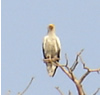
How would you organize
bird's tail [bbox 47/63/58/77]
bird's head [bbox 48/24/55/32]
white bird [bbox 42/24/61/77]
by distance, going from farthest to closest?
bird's head [bbox 48/24/55/32] < white bird [bbox 42/24/61/77] < bird's tail [bbox 47/63/58/77]

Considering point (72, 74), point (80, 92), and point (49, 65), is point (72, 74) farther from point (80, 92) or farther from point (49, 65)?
point (49, 65)

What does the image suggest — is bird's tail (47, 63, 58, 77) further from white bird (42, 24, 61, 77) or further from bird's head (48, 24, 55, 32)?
bird's head (48, 24, 55, 32)

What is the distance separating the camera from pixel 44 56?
1196cm

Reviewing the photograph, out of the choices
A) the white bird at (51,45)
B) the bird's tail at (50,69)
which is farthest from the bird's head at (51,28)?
the bird's tail at (50,69)

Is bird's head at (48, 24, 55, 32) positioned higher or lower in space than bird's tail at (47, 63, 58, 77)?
higher

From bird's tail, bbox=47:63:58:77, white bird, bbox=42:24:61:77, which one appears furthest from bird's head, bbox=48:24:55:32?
bird's tail, bbox=47:63:58:77

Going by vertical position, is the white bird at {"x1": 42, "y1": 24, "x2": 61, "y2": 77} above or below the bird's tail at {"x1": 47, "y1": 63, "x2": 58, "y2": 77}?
above

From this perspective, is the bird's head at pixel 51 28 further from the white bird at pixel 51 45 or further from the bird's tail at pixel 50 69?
the bird's tail at pixel 50 69

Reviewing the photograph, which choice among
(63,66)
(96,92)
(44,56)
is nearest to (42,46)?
(44,56)

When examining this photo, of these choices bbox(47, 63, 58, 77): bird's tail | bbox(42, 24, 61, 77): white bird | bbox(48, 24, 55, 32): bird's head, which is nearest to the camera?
bbox(47, 63, 58, 77): bird's tail

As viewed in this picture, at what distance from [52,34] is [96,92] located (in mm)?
5504

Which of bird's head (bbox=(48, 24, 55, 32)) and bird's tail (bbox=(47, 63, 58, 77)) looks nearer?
bird's tail (bbox=(47, 63, 58, 77))

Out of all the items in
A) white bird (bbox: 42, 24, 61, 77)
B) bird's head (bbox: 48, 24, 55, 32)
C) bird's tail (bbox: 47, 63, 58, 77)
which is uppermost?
bird's head (bbox: 48, 24, 55, 32)

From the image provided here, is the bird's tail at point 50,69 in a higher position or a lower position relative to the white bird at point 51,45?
lower
